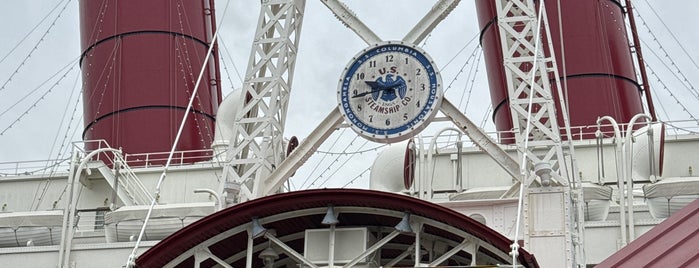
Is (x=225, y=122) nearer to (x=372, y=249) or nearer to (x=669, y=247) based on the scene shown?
(x=372, y=249)

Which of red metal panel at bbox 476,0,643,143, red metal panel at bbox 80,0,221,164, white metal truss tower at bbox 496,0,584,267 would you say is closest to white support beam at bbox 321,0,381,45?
white metal truss tower at bbox 496,0,584,267

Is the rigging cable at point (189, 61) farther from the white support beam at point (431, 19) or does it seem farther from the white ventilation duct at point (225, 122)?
the white support beam at point (431, 19)

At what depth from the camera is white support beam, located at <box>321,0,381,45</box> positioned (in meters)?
28.7

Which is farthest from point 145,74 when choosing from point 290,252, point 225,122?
point 290,252

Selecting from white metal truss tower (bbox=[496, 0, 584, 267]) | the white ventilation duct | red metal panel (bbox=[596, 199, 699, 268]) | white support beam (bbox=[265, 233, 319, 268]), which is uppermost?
the white ventilation duct

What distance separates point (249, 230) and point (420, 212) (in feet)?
10.8

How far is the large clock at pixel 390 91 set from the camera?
27.3 meters

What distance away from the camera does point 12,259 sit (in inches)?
1270

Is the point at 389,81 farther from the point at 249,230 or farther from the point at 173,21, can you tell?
the point at 173,21

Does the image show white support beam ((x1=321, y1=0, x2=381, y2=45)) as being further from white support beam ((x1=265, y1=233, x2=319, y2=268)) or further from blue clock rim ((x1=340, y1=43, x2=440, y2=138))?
white support beam ((x1=265, y1=233, x2=319, y2=268))

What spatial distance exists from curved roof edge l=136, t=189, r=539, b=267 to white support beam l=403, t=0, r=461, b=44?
5.59m

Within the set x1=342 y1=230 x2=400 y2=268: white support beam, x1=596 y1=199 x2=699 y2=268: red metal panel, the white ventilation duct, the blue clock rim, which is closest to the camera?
x1=596 y1=199 x2=699 y2=268: red metal panel

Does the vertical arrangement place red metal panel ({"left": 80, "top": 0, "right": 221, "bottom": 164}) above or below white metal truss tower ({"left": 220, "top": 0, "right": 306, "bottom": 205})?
above

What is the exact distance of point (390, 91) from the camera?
2759cm
